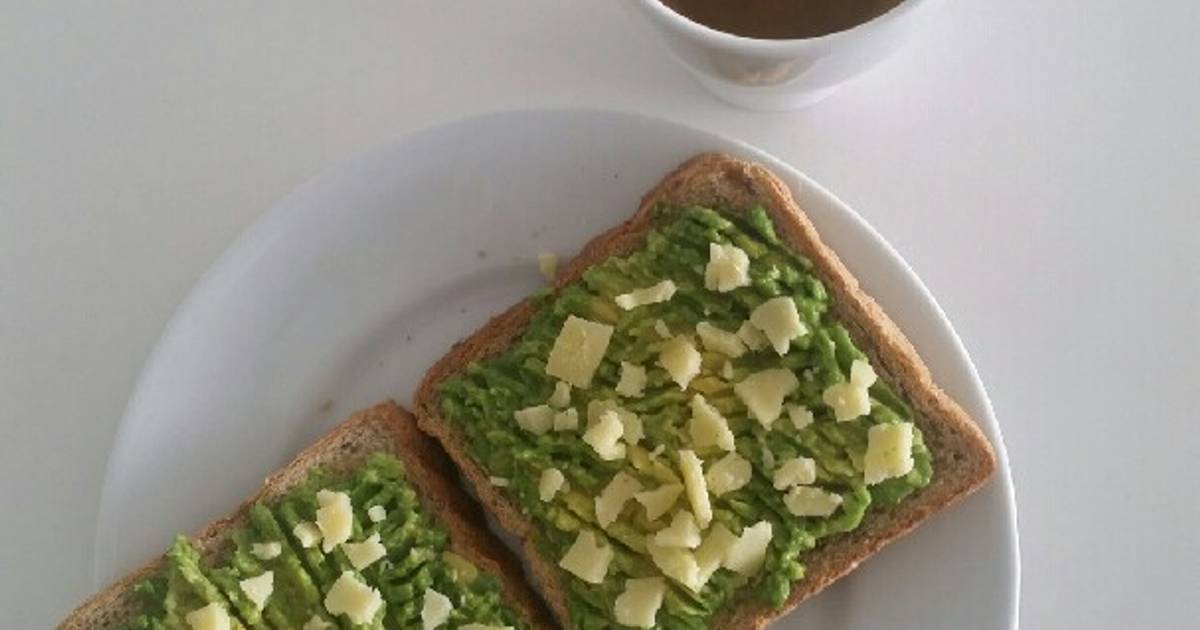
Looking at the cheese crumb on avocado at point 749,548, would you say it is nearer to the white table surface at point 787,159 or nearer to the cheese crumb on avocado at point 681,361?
the cheese crumb on avocado at point 681,361

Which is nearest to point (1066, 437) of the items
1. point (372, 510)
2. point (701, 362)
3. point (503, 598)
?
point (701, 362)

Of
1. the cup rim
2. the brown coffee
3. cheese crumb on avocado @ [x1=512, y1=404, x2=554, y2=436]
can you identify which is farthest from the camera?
cheese crumb on avocado @ [x1=512, y1=404, x2=554, y2=436]

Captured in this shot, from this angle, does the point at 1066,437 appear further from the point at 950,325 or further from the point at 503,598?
the point at 503,598

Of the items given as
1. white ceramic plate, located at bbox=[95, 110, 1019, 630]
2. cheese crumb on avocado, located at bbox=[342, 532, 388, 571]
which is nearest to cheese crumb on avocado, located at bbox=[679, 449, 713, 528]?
white ceramic plate, located at bbox=[95, 110, 1019, 630]

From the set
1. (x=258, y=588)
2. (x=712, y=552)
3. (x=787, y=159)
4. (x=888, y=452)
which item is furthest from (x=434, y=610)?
(x=787, y=159)

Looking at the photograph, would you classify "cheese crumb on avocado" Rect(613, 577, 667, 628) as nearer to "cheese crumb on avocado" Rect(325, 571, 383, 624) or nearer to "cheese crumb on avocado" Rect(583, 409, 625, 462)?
"cheese crumb on avocado" Rect(583, 409, 625, 462)

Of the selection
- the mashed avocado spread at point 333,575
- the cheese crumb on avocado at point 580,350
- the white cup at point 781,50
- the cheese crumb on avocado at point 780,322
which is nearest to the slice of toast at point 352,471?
the mashed avocado spread at point 333,575

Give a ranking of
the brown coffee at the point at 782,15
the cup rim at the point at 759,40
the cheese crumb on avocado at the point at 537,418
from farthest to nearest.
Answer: the cheese crumb on avocado at the point at 537,418 < the brown coffee at the point at 782,15 < the cup rim at the point at 759,40
